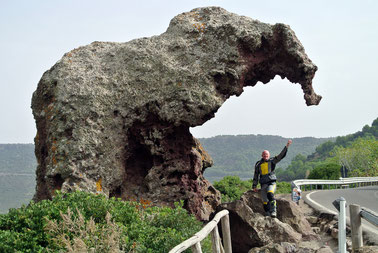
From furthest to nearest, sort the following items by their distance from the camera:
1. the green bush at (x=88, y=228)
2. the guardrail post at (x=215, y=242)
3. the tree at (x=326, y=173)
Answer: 1. the tree at (x=326, y=173)
2. the guardrail post at (x=215, y=242)
3. the green bush at (x=88, y=228)

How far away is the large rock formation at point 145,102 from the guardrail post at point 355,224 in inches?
194

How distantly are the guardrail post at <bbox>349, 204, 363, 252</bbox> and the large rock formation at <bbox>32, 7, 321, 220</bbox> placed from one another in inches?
194

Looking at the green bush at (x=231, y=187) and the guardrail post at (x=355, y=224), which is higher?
the guardrail post at (x=355, y=224)

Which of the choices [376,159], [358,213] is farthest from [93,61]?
[376,159]

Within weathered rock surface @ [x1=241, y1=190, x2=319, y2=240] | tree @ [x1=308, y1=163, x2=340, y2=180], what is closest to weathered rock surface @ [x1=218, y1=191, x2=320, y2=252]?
weathered rock surface @ [x1=241, y1=190, x2=319, y2=240]

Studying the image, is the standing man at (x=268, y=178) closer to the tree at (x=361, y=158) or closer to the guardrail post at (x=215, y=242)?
the guardrail post at (x=215, y=242)

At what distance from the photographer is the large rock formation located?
34.7 ft

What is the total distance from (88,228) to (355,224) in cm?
494

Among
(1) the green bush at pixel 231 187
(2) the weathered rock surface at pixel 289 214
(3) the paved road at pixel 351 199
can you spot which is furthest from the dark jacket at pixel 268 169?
(1) the green bush at pixel 231 187

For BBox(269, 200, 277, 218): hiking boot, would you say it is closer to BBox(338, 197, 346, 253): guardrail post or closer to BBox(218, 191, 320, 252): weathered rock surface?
BBox(218, 191, 320, 252): weathered rock surface

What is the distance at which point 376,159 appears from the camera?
2170 inches

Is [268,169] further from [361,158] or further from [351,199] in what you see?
[361,158]

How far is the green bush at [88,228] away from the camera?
228 inches

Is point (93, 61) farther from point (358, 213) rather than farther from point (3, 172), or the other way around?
point (3, 172)
